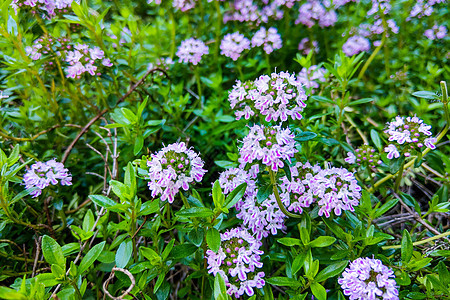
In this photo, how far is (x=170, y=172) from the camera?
4.15ft

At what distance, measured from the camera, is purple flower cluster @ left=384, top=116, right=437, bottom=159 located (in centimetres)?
149

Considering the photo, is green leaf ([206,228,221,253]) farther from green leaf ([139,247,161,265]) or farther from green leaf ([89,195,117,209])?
green leaf ([89,195,117,209])

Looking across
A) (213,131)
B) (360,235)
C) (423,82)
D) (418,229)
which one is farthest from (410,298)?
(423,82)

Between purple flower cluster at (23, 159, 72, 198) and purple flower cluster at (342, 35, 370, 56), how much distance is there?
85.3 inches

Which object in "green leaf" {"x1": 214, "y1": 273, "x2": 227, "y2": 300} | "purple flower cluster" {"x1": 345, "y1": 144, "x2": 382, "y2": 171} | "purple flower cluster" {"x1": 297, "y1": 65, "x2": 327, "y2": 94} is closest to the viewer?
"green leaf" {"x1": 214, "y1": 273, "x2": 227, "y2": 300}

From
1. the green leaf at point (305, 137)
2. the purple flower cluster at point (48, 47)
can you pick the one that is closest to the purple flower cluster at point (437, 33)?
the green leaf at point (305, 137)

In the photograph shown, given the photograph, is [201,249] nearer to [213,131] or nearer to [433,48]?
[213,131]

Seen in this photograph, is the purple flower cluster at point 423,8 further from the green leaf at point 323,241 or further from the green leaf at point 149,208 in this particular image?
the green leaf at point 149,208

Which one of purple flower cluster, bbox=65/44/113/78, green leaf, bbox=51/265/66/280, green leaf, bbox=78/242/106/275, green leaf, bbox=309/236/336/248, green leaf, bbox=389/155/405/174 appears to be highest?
purple flower cluster, bbox=65/44/113/78

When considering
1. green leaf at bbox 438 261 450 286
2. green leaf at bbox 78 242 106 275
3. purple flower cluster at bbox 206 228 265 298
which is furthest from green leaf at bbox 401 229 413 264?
green leaf at bbox 78 242 106 275

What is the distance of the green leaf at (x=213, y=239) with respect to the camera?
1.23 meters

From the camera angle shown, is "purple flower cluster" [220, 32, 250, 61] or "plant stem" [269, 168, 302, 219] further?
"purple flower cluster" [220, 32, 250, 61]

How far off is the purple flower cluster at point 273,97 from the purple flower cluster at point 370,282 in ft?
1.98

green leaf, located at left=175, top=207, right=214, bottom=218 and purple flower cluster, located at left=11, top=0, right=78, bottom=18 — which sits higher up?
purple flower cluster, located at left=11, top=0, right=78, bottom=18
